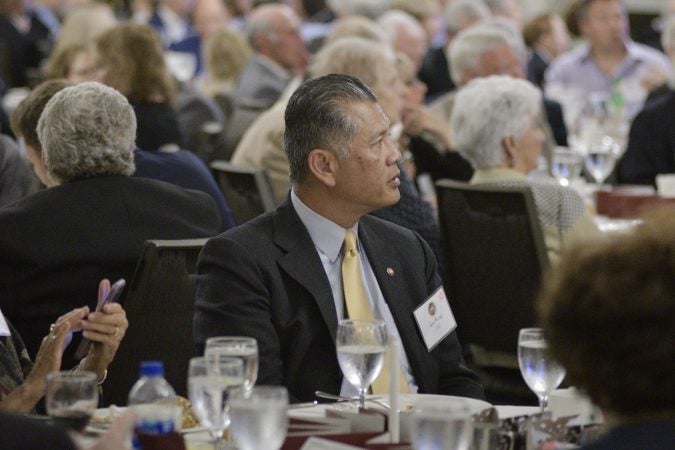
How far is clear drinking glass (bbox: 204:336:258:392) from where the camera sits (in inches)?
94.4

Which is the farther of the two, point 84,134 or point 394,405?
point 84,134

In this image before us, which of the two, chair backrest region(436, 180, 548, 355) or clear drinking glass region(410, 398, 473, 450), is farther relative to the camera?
chair backrest region(436, 180, 548, 355)

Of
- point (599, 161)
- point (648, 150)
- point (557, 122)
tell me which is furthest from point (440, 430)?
point (557, 122)

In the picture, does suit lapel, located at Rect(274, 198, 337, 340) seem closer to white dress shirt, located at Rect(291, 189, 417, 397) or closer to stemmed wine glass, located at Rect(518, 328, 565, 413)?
white dress shirt, located at Rect(291, 189, 417, 397)

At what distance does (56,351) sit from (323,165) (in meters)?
0.77

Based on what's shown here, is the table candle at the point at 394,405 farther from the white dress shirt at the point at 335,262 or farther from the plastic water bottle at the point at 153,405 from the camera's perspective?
the white dress shirt at the point at 335,262

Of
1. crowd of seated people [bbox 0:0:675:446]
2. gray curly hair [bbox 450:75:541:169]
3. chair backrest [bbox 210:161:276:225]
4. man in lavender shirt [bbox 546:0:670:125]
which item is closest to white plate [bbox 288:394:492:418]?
crowd of seated people [bbox 0:0:675:446]

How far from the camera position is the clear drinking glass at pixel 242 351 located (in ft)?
7.87

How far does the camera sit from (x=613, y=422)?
176 cm

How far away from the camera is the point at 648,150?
7.09 meters

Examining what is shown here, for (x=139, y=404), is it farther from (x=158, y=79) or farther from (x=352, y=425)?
(x=158, y=79)

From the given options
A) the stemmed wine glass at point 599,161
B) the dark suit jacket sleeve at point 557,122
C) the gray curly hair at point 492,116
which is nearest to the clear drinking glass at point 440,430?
the gray curly hair at point 492,116

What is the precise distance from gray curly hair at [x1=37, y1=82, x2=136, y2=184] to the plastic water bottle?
1.45 metres

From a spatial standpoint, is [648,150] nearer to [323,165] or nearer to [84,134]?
[84,134]
